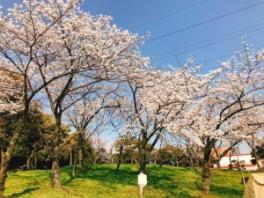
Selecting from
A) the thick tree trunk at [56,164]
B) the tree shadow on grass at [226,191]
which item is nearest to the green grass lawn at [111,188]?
the tree shadow on grass at [226,191]

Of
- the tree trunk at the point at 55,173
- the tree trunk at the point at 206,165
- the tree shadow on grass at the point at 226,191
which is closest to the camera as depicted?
the tree trunk at the point at 55,173

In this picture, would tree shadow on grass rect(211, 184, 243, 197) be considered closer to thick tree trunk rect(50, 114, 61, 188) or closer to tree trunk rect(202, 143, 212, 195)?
tree trunk rect(202, 143, 212, 195)

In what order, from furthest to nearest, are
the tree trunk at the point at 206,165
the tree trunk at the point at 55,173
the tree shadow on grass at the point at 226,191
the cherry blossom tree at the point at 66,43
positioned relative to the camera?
the tree shadow on grass at the point at 226,191, the tree trunk at the point at 206,165, the tree trunk at the point at 55,173, the cherry blossom tree at the point at 66,43

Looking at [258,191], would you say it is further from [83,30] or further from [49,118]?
[49,118]

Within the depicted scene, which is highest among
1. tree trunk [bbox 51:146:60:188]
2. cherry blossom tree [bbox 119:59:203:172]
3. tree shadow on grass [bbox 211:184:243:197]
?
cherry blossom tree [bbox 119:59:203:172]

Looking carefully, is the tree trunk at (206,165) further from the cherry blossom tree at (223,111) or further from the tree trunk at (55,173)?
the tree trunk at (55,173)

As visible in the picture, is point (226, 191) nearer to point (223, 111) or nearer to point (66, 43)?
point (223, 111)

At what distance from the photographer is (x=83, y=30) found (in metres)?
20.1

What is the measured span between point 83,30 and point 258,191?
12792 millimetres

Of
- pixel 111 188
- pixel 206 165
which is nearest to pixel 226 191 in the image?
pixel 206 165

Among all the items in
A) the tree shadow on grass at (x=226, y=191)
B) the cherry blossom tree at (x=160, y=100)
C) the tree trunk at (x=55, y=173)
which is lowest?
the tree shadow on grass at (x=226, y=191)

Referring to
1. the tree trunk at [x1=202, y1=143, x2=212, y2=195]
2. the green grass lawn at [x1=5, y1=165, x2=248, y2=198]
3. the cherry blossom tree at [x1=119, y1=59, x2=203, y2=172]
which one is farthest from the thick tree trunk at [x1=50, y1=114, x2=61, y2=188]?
the tree trunk at [x1=202, y1=143, x2=212, y2=195]

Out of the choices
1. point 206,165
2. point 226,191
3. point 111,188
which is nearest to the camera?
point 206,165

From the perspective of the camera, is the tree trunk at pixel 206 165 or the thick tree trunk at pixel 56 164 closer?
the thick tree trunk at pixel 56 164
